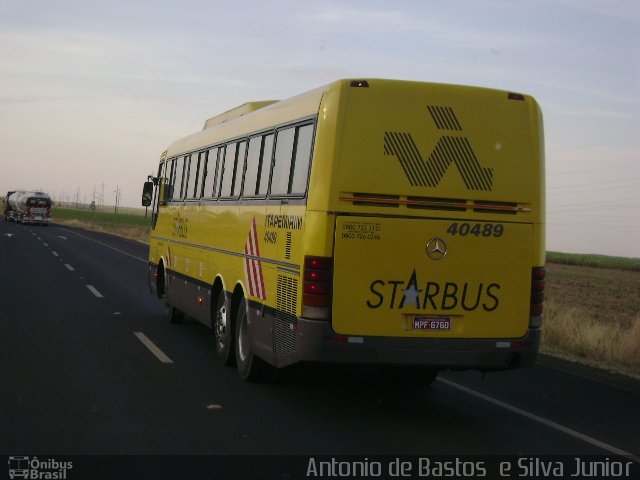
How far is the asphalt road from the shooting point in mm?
7105

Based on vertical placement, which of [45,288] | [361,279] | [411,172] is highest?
[411,172]

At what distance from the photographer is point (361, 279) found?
7.95m

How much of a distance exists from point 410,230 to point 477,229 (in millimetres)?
663

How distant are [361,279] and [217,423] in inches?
70.2

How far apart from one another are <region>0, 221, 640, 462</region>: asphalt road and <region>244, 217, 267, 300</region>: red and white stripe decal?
1047 millimetres

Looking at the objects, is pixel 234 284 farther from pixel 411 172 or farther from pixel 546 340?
pixel 546 340

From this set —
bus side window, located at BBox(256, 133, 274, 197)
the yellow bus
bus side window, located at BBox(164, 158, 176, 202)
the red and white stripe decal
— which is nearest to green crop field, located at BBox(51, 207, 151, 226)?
bus side window, located at BBox(164, 158, 176, 202)

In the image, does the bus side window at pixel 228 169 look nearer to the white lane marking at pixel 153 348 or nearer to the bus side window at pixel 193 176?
the bus side window at pixel 193 176

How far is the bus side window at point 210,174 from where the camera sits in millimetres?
12211

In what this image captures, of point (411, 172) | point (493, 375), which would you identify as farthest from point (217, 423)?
point (493, 375)

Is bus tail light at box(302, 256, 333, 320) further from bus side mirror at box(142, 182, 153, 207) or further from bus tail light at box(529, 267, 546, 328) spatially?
bus side mirror at box(142, 182, 153, 207)

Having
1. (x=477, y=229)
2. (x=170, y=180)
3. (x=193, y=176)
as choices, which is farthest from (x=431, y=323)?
(x=170, y=180)

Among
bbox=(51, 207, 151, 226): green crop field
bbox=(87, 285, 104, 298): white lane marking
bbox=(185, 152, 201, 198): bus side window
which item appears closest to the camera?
bbox=(185, 152, 201, 198): bus side window

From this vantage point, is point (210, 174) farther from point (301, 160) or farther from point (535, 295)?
point (535, 295)
